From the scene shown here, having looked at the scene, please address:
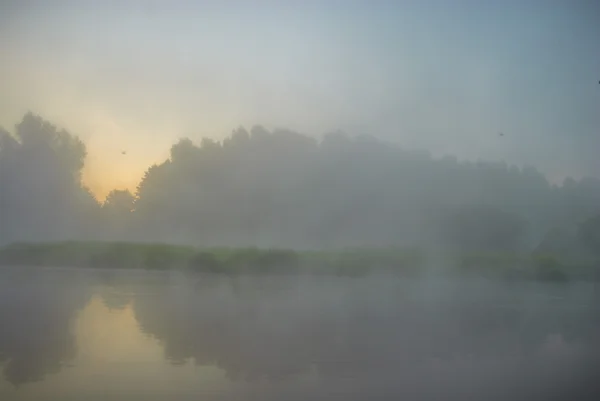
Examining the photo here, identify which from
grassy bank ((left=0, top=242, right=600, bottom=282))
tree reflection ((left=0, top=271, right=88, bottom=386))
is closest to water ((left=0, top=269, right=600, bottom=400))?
tree reflection ((left=0, top=271, right=88, bottom=386))

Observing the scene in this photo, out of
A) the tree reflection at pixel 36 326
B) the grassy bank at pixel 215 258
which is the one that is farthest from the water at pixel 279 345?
the grassy bank at pixel 215 258

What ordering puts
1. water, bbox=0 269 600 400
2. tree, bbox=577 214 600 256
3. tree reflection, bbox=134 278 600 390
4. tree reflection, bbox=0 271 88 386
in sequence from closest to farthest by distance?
1. water, bbox=0 269 600 400
2. tree reflection, bbox=0 271 88 386
3. tree reflection, bbox=134 278 600 390
4. tree, bbox=577 214 600 256

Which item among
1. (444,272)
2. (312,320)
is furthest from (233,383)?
(444,272)

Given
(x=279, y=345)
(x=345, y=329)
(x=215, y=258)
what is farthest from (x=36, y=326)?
(x=215, y=258)

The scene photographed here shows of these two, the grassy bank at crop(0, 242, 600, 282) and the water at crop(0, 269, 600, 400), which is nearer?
the water at crop(0, 269, 600, 400)

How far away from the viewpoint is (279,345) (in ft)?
26.9

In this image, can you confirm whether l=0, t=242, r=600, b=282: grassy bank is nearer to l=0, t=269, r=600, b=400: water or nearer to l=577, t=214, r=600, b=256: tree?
l=577, t=214, r=600, b=256: tree

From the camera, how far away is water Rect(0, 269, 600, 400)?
6.16 m

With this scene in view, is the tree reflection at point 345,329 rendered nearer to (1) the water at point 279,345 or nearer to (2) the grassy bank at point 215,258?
(1) the water at point 279,345

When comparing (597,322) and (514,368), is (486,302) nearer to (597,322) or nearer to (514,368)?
(597,322)

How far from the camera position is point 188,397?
570cm

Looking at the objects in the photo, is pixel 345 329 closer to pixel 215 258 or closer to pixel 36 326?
pixel 36 326

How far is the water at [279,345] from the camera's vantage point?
6.16 meters

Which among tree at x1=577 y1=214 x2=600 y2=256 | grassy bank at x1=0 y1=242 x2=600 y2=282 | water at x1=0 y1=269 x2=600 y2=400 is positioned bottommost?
water at x1=0 y1=269 x2=600 y2=400
